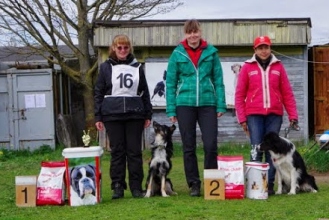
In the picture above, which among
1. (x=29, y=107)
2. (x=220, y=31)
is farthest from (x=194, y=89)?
(x=29, y=107)

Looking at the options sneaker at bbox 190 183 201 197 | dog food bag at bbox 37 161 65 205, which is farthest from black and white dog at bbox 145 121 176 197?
dog food bag at bbox 37 161 65 205

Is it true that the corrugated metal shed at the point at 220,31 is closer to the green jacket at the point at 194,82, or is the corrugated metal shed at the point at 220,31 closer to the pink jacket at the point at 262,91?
the pink jacket at the point at 262,91

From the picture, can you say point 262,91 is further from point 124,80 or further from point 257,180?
point 124,80

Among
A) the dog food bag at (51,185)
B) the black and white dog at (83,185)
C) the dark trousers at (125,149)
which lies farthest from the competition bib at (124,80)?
the dog food bag at (51,185)

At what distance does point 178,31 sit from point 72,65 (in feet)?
16.6

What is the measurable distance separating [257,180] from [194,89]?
123cm

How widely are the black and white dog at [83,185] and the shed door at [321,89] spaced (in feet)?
31.2

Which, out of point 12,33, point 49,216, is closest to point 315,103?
point 12,33

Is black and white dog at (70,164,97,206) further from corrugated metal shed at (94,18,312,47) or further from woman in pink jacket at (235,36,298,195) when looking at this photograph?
corrugated metal shed at (94,18,312,47)

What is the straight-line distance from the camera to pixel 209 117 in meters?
8.23

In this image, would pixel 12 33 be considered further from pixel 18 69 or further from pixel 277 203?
pixel 277 203

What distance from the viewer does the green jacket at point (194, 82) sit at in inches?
322

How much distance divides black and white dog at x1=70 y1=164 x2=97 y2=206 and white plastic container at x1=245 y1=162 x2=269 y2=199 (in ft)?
5.63

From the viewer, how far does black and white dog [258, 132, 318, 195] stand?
8375 mm
